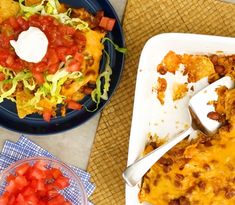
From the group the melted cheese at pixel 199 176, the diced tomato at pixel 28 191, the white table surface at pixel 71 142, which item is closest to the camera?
A: the melted cheese at pixel 199 176

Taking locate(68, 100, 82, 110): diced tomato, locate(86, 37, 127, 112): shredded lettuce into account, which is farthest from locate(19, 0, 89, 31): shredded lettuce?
locate(68, 100, 82, 110): diced tomato

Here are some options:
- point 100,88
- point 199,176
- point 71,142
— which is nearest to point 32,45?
point 100,88

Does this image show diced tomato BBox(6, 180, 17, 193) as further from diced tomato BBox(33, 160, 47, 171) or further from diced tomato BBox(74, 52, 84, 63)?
diced tomato BBox(74, 52, 84, 63)

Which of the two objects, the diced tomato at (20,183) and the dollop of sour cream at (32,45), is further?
the diced tomato at (20,183)

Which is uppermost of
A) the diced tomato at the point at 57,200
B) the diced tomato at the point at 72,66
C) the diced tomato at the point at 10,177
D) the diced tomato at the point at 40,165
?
the diced tomato at the point at 72,66

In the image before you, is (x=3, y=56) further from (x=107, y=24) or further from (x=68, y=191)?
(x=68, y=191)

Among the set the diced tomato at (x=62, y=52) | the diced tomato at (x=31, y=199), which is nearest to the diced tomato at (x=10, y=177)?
the diced tomato at (x=31, y=199)

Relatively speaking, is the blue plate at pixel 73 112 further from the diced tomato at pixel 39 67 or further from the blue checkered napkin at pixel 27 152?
the diced tomato at pixel 39 67

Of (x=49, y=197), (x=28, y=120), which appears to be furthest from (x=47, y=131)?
(x=49, y=197)
